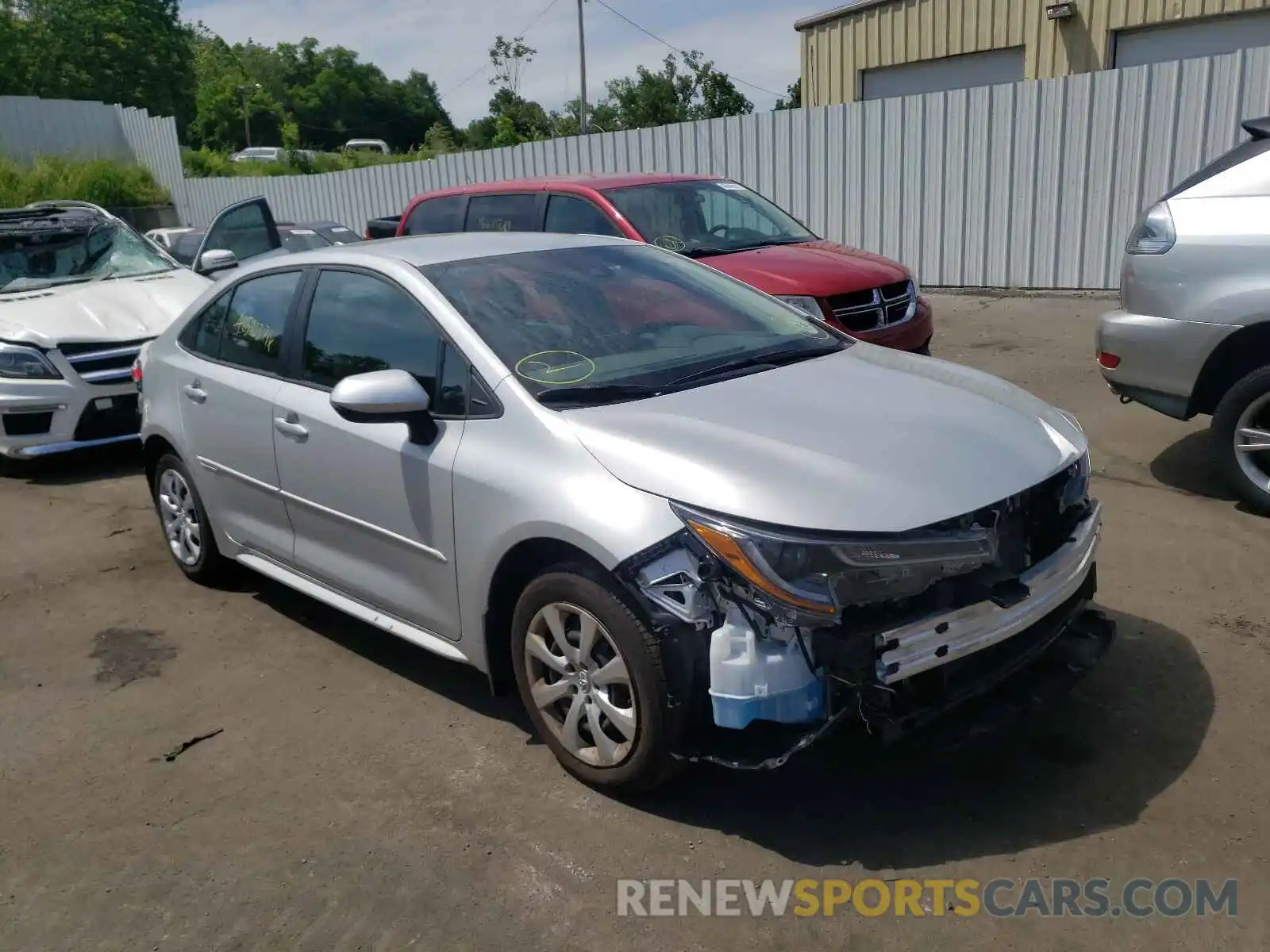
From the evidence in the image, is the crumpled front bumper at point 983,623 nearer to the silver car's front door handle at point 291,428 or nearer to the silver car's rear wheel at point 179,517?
the silver car's front door handle at point 291,428

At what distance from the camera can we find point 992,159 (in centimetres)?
1134

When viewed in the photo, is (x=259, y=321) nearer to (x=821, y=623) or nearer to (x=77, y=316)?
(x=821, y=623)

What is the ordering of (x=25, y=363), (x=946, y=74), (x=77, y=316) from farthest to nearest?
(x=946, y=74), (x=77, y=316), (x=25, y=363)

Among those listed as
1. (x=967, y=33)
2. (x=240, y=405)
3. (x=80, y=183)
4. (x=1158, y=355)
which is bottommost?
(x=1158, y=355)

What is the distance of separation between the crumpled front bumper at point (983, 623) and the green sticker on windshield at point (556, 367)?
1333mm

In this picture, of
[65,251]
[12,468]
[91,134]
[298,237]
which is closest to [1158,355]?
[12,468]

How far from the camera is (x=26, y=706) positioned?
4.31 m

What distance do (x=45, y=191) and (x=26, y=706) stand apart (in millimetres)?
21625

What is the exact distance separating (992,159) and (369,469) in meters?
9.28

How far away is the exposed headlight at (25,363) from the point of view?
7.41 m

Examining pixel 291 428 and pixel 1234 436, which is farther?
pixel 1234 436

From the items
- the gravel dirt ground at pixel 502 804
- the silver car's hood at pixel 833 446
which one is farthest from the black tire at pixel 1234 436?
the silver car's hood at pixel 833 446

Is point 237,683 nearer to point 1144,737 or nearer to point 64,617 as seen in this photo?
point 64,617

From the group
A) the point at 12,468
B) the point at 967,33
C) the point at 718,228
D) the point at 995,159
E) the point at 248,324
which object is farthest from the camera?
the point at 967,33
